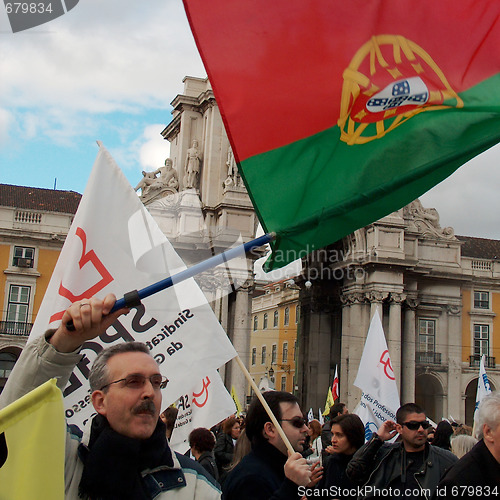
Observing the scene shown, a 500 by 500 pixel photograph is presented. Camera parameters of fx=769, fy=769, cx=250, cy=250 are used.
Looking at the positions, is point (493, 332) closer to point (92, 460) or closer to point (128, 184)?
point (128, 184)

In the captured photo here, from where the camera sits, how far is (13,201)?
1711 inches

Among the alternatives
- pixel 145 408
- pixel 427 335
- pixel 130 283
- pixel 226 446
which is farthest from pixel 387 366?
pixel 427 335

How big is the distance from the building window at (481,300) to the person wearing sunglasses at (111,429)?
130ft

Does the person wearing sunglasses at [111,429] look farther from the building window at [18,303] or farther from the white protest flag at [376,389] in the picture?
A: the building window at [18,303]

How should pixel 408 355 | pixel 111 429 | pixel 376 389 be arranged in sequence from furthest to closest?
pixel 408 355
pixel 376 389
pixel 111 429

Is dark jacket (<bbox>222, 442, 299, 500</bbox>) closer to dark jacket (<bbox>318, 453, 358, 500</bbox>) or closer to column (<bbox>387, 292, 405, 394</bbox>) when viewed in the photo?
dark jacket (<bbox>318, 453, 358, 500</bbox>)

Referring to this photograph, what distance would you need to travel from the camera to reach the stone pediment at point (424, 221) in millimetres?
39031

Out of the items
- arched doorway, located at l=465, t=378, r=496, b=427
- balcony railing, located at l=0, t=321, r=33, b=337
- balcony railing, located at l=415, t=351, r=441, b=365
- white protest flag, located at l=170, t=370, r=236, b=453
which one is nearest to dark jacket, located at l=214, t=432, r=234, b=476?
white protest flag, located at l=170, t=370, r=236, b=453

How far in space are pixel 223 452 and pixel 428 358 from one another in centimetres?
3068

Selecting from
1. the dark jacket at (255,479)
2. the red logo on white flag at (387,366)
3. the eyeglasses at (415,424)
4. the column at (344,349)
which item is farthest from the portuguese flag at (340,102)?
the column at (344,349)

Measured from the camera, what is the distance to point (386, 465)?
5613 mm

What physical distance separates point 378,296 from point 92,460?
3366 cm

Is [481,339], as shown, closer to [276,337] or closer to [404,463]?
[276,337]

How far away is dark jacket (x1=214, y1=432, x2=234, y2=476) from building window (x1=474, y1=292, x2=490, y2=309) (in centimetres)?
3343
